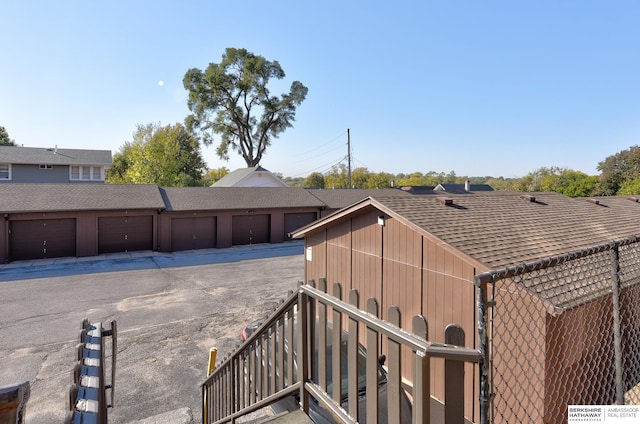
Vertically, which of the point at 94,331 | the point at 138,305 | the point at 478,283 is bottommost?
the point at 138,305

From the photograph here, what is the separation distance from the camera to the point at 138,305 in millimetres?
11102

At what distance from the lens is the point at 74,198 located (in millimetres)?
18703

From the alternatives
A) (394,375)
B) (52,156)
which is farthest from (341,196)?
(394,375)

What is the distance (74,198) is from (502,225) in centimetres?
2009

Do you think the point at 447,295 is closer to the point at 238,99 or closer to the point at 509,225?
the point at 509,225

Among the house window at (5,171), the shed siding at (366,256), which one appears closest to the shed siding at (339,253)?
the shed siding at (366,256)

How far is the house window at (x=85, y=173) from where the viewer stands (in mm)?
32094

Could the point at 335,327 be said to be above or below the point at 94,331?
above

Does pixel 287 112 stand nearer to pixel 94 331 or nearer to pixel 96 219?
pixel 96 219

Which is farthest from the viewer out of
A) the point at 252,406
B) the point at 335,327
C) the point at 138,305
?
the point at 138,305

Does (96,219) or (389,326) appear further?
(96,219)

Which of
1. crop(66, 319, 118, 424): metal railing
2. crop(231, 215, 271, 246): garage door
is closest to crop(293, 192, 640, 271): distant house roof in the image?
crop(66, 319, 118, 424): metal railing

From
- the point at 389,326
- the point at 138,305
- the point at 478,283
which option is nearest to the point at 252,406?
the point at 389,326

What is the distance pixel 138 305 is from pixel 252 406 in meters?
9.60
